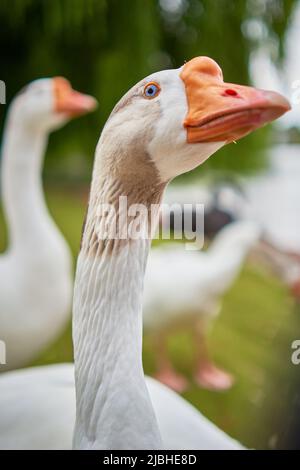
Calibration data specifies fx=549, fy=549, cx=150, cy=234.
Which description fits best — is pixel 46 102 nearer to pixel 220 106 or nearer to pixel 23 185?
pixel 23 185

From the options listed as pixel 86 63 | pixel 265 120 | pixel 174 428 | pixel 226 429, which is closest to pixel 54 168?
pixel 86 63

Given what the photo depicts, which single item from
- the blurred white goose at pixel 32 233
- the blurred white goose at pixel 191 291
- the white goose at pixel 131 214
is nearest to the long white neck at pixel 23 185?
the blurred white goose at pixel 32 233

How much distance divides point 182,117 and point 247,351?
0.75m

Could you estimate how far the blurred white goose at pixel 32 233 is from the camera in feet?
2.51

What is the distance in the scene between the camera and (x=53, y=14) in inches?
35.4

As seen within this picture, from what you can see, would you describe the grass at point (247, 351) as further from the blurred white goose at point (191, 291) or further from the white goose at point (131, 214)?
the white goose at point (131, 214)

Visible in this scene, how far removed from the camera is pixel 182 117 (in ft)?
1.06

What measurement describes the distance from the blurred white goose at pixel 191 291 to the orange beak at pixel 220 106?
1.89 feet

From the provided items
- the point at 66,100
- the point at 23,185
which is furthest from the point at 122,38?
the point at 23,185

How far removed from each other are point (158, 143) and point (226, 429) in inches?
22.8

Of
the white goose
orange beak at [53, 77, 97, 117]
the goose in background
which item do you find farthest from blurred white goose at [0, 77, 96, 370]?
the white goose

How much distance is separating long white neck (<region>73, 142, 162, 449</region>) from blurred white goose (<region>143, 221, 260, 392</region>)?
52 cm

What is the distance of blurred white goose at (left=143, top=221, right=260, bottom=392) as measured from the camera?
893 millimetres

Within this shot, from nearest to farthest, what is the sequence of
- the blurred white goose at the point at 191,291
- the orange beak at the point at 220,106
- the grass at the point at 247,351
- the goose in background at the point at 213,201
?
1. the orange beak at the point at 220,106
2. the grass at the point at 247,351
3. the blurred white goose at the point at 191,291
4. the goose in background at the point at 213,201
